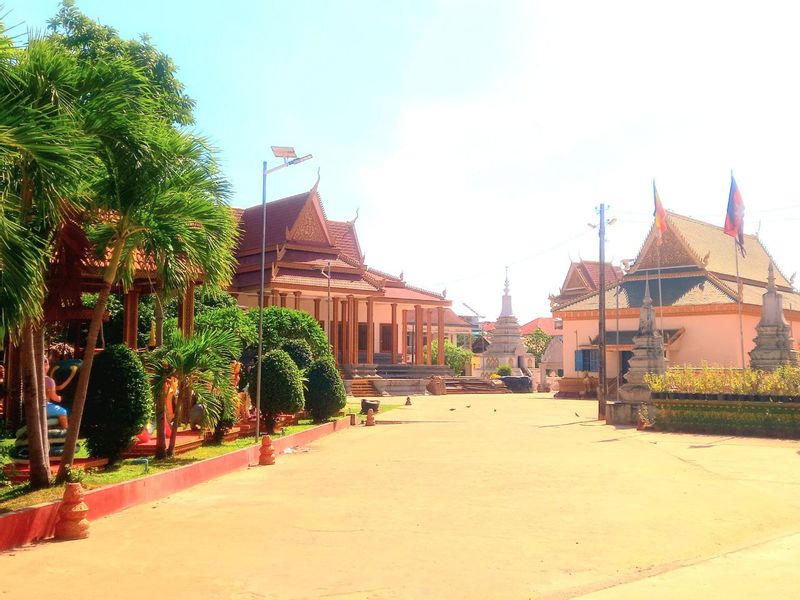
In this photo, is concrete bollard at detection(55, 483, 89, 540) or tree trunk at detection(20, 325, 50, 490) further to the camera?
tree trunk at detection(20, 325, 50, 490)

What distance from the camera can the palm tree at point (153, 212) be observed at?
27.6 feet

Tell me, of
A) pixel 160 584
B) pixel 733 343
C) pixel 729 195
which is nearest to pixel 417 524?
pixel 160 584

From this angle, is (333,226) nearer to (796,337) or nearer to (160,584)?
(796,337)

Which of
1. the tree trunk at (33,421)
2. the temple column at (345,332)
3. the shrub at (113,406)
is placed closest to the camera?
the tree trunk at (33,421)

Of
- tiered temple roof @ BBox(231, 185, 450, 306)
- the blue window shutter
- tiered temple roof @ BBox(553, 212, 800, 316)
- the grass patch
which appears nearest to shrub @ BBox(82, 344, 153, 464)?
the grass patch

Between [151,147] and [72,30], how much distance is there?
9.88m

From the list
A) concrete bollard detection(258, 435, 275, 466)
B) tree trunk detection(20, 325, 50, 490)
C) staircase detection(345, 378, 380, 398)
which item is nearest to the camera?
tree trunk detection(20, 325, 50, 490)

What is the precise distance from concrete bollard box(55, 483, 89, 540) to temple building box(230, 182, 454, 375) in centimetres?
2669

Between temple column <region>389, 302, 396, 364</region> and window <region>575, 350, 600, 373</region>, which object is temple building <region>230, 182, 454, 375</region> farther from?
window <region>575, 350, 600, 373</region>

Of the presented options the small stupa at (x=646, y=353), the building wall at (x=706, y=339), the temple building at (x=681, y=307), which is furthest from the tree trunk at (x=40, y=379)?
the building wall at (x=706, y=339)

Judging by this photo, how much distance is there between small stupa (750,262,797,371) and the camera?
73.0 ft

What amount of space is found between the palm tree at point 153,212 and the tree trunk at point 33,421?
0.28 m

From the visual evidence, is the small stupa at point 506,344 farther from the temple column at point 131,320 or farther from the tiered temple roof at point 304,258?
the temple column at point 131,320

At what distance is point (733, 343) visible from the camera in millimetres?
34344
